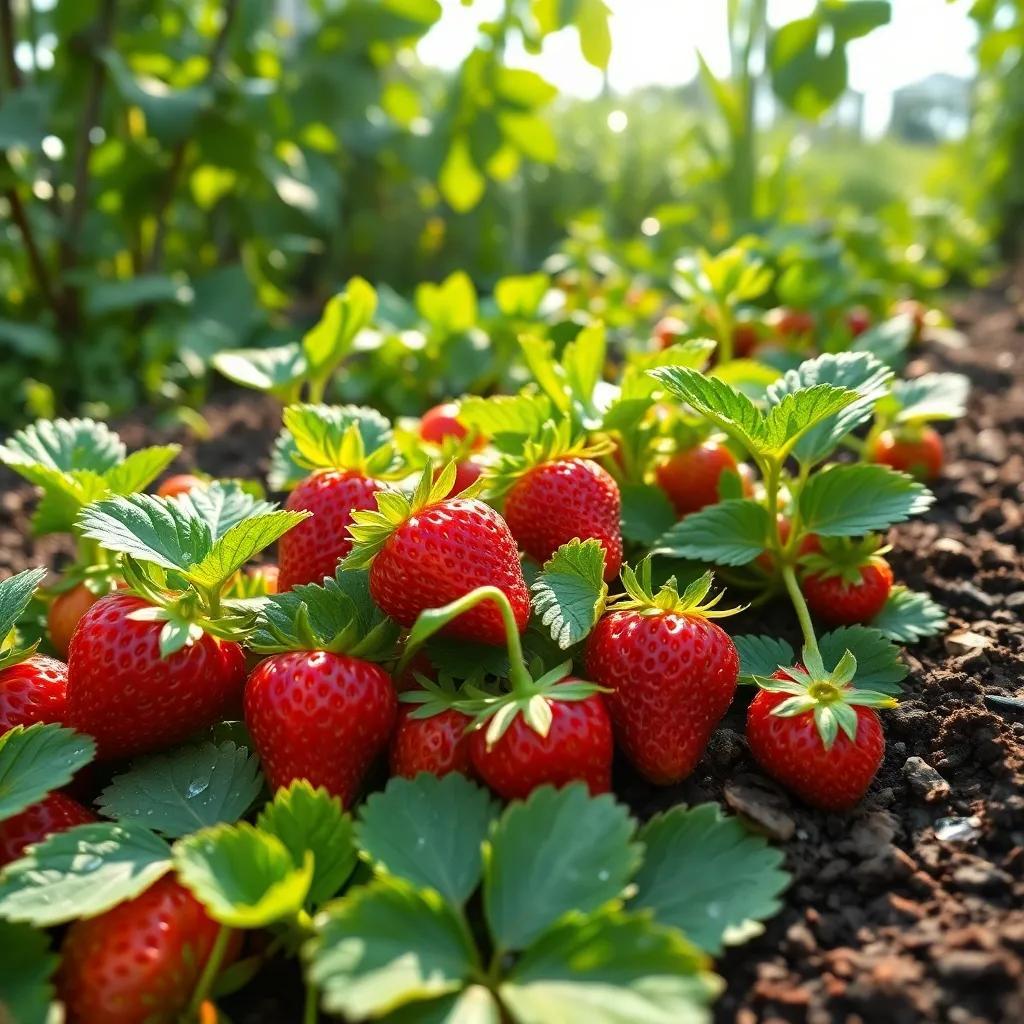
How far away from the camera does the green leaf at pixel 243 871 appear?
80 cm

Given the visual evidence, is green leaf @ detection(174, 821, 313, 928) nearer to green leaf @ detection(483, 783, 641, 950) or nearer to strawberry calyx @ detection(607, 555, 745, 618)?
green leaf @ detection(483, 783, 641, 950)

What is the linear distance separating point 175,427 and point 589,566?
1.81 meters

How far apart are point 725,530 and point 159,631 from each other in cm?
68

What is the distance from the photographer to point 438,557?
3.30ft

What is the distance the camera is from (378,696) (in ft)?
3.26

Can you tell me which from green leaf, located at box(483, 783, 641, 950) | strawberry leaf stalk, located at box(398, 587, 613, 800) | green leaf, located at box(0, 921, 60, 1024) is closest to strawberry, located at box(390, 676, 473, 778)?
strawberry leaf stalk, located at box(398, 587, 613, 800)

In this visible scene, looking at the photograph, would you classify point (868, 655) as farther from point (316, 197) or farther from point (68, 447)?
point (316, 197)

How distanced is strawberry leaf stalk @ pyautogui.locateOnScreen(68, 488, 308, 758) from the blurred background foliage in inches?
47.3

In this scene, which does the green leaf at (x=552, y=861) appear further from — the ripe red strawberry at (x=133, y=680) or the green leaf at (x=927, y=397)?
the green leaf at (x=927, y=397)

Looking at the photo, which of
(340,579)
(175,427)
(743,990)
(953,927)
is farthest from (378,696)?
(175,427)

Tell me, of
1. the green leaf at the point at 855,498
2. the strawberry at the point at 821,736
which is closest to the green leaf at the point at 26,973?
Result: the strawberry at the point at 821,736

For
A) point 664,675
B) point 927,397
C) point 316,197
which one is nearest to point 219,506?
point 664,675

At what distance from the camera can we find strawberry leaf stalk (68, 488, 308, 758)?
3.28 ft

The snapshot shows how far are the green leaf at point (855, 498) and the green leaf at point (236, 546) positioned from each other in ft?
2.17
